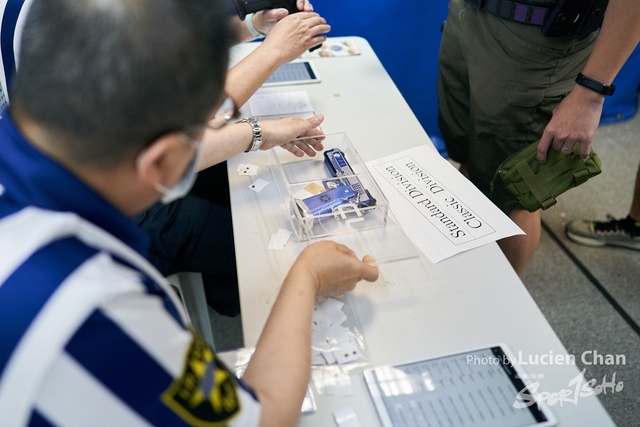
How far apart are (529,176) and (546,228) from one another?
0.93 metres

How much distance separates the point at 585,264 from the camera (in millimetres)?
1841

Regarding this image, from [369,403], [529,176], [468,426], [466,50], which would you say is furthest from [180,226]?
[466,50]

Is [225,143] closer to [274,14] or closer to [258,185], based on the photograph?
[258,185]

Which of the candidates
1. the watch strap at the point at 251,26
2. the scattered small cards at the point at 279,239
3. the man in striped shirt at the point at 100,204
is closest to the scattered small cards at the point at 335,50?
the watch strap at the point at 251,26

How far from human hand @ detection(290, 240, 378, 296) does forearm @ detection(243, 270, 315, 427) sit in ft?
Answer: 0.07

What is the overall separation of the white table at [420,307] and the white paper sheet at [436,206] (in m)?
0.03

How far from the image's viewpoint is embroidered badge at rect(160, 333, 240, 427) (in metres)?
0.45

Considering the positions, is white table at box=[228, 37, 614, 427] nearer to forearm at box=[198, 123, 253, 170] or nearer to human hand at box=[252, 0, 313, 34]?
forearm at box=[198, 123, 253, 170]

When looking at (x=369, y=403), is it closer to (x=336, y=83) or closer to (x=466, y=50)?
(x=336, y=83)

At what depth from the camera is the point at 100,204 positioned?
48 centimetres

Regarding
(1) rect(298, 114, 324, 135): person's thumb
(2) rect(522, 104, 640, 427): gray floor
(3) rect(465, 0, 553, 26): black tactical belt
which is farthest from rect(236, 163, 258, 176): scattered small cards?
(2) rect(522, 104, 640, 427): gray floor

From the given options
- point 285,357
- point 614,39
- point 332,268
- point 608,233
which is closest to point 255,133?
point 332,268

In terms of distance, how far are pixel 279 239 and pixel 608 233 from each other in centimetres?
158

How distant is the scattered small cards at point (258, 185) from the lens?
988 millimetres
